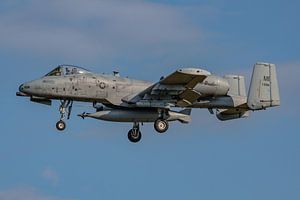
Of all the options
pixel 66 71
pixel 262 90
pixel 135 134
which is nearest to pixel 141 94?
pixel 135 134

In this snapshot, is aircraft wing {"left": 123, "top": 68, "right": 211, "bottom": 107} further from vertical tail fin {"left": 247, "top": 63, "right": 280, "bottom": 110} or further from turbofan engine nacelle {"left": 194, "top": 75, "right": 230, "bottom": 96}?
vertical tail fin {"left": 247, "top": 63, "right": 280, "bottom": 110}

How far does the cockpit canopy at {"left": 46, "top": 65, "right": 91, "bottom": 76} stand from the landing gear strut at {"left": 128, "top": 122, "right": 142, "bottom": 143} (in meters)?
3.92

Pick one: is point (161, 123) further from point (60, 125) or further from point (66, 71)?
point (66, 71)

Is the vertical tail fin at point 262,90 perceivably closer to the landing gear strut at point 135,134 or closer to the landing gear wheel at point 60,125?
the landing gear strut at point 135,134

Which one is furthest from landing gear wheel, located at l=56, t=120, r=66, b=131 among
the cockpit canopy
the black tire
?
the black tire

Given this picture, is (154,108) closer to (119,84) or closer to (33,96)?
(119,84)

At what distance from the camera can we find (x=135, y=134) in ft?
180

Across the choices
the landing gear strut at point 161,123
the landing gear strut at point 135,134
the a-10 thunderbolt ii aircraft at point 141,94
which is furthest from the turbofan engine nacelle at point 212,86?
the landing gear strut at point 135,134

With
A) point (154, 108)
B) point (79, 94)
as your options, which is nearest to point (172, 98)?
point (154, 108)

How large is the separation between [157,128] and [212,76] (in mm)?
3573

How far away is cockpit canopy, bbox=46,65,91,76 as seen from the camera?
53094 mm

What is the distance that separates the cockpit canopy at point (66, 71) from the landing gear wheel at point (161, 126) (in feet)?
13.7

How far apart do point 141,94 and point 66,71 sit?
12.3 ft

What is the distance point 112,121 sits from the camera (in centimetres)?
5309
